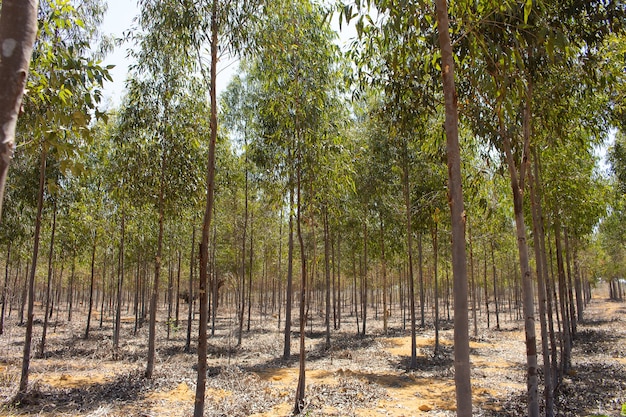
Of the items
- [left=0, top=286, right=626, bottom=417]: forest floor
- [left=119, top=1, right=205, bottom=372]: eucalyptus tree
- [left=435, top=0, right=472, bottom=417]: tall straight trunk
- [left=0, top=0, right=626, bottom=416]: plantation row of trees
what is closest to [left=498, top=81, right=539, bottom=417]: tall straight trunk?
[left=0, top=0, right=626, bottom=416]: plantation row of trees

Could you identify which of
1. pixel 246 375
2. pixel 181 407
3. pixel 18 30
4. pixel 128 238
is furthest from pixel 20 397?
pixel 128 238

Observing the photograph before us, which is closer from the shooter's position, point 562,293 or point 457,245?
point 457,245

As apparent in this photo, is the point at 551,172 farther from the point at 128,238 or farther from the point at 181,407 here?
the point at 128,238

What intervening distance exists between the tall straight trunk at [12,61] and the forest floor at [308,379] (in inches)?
296

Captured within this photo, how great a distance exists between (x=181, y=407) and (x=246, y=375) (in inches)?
111

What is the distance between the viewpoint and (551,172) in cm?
971

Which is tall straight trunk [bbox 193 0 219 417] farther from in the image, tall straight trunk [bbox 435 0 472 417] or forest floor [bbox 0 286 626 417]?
tall straight trunk [bbox 435 0 472 417]

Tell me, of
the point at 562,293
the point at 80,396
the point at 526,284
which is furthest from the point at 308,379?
the point at 526,284

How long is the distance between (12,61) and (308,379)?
421 inches

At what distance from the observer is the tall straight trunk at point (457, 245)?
313 cm

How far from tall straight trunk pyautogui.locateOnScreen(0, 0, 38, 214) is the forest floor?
7.52m

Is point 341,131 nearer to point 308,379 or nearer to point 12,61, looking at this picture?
point 308,379

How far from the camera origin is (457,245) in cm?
331

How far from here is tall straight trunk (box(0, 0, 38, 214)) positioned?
1.46 metres
